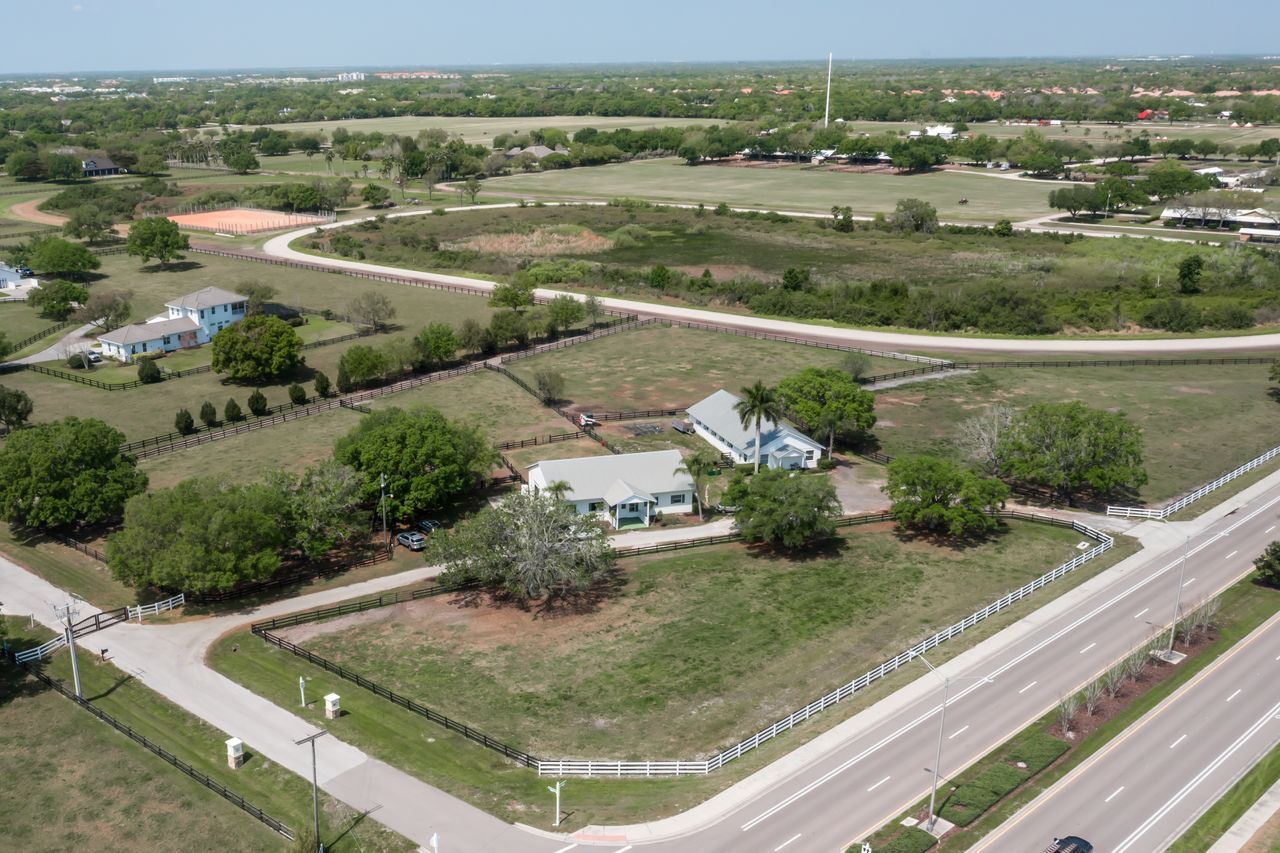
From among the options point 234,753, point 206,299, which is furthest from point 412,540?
point 206,299

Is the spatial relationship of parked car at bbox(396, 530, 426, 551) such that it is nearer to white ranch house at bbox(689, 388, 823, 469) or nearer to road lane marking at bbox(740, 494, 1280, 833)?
white ranch house at bbox(689, 388, 823, 469)

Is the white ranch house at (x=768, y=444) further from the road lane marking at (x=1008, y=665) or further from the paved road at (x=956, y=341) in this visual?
the paved road at (x=956, y=341)

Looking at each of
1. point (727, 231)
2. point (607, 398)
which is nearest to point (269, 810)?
point (607, 398)

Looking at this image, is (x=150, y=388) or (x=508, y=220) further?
(x=508, y=220)

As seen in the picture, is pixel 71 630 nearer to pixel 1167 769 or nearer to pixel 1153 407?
pixel 1167 769

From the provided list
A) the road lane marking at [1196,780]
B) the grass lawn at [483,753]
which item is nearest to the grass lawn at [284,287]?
the grass lawn at [483,753]

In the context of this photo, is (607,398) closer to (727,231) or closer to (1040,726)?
(1040,726)
